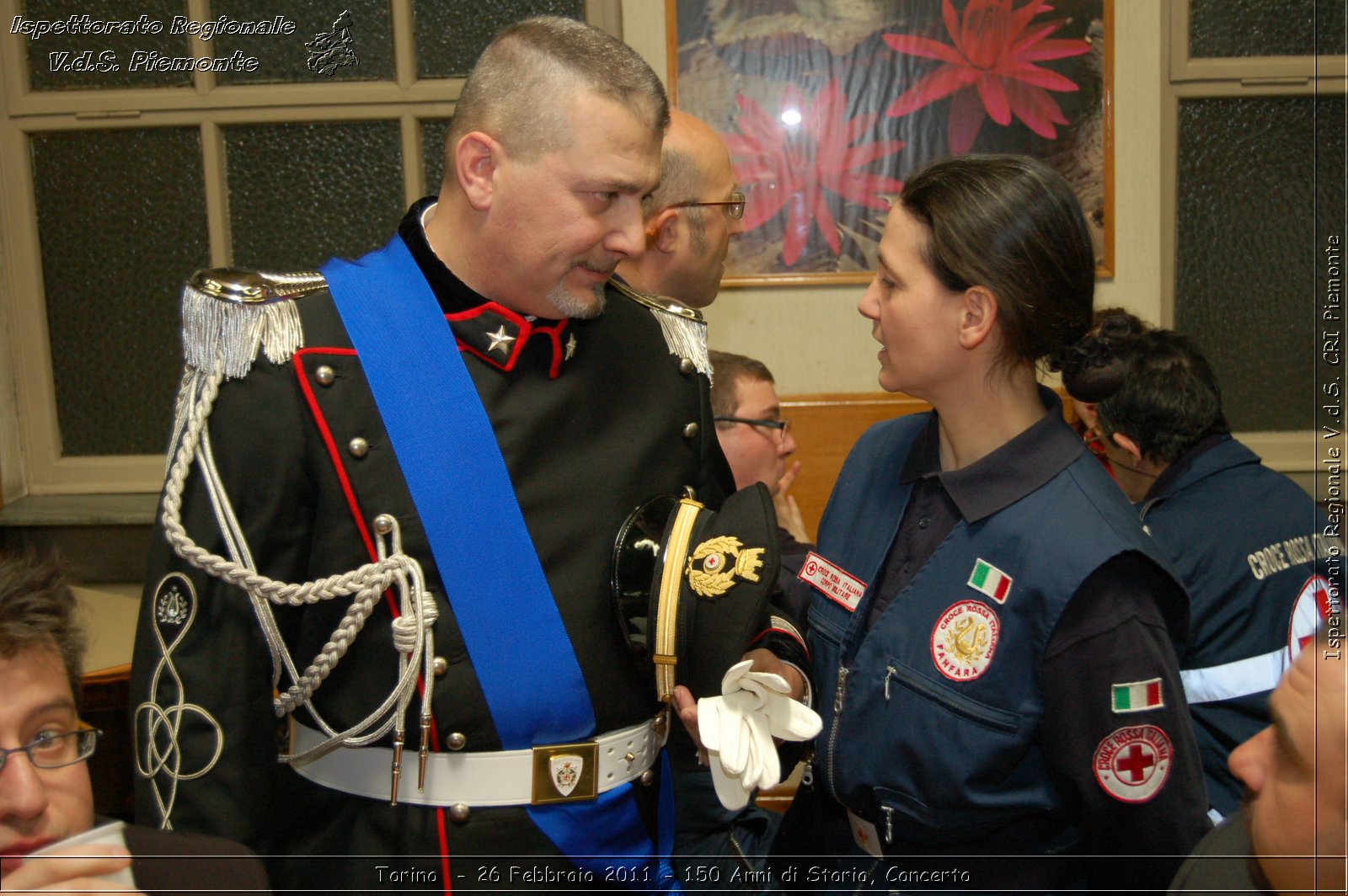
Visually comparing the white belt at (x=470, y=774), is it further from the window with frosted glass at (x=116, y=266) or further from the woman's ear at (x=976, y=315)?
the window with frosted glass at (x=116, y=266)

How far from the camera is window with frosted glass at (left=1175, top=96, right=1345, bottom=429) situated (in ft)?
9.86

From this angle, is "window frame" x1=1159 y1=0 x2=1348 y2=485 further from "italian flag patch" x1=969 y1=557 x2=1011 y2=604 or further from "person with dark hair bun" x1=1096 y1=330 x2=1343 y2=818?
"italian flag patch" x1=969 y1=557 x2=1011 y2=604

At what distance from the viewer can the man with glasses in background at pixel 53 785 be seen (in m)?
0.80

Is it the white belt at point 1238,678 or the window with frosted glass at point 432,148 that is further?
the window with frosted glass at point 432,148

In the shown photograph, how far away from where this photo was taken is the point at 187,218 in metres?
3.08

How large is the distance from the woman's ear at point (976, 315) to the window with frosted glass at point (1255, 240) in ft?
6.73

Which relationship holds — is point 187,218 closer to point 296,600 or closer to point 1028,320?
point 296,600

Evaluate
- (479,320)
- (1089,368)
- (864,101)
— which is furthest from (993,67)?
(479,320)

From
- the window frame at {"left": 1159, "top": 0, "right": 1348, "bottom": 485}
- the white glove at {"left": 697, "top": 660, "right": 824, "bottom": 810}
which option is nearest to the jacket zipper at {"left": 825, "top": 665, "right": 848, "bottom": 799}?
the white glove at {"left": 697, "top": 660, "right": 824, "bottom": 810}

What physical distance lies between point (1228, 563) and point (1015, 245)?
0.84 meters

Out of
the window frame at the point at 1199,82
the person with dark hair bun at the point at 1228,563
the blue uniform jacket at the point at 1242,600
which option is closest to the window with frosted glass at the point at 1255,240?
the window frame at the point at 1199,82

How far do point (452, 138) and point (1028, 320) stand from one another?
28.8 inches

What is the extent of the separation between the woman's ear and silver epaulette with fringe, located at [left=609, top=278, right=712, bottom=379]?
34 centimetres

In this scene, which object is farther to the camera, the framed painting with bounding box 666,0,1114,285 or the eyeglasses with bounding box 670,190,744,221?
the framed painting with bounding box 666,0,1114,285
